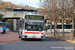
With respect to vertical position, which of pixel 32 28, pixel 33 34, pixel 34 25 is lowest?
pixel 33 34

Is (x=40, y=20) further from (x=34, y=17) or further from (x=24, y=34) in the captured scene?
(x=24, y=34)

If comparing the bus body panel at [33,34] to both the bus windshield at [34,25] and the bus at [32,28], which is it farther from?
the bus windshield at [34,25]

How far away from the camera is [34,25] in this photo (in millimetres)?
14664

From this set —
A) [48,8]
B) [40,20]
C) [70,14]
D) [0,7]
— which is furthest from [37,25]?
[0,7]

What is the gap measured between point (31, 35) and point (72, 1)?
33.2ft

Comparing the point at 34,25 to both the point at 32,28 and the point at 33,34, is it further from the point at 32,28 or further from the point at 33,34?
the point at 33,34

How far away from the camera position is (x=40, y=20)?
15008 mm

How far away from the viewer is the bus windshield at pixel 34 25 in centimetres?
1459

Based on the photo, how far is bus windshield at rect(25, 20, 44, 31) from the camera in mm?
14594

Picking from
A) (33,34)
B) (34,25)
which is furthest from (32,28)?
(33,34)

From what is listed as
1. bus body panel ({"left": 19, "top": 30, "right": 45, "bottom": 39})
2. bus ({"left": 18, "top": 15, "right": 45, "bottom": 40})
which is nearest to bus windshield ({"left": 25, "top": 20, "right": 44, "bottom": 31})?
bus ({"left": 18, "top": 15, "right": 45, "bottom": 40})

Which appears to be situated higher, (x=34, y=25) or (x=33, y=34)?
(x=34, y=25)

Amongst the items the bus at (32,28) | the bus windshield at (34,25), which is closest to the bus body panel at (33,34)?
the bus at (32,28)

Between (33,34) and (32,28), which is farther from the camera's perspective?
(32,28)
